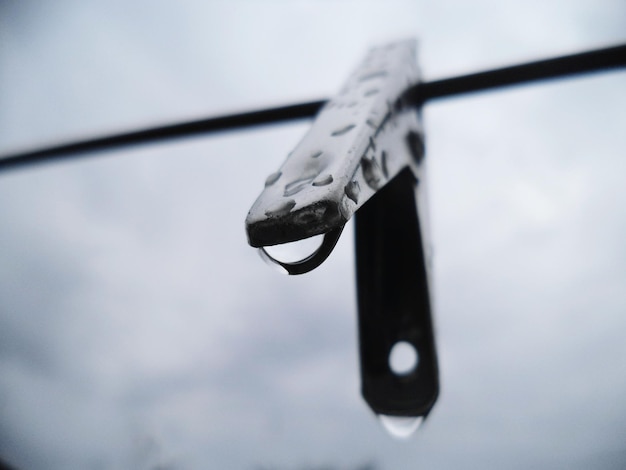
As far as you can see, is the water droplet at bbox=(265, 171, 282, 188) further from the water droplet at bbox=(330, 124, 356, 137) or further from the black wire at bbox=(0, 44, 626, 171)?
the black wire at bbox=(0, 44, 626, 171)

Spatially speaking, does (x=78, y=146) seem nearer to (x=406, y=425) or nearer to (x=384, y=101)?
(x=384, y=101)

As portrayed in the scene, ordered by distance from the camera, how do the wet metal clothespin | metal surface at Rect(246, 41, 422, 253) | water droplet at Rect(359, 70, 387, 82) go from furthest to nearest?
1. water droplet at Rect(359, 70, 387, 82)
2. the wet metal clothespin
3. metal surface at Rect(246, 41, 422, 253)

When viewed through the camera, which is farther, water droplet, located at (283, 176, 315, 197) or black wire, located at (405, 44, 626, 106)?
black wire, located at (405, 44, 626, 106)

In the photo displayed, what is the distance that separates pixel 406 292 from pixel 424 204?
233 mm

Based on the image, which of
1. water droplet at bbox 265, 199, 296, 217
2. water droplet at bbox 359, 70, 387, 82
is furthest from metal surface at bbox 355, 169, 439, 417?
water droplet at bbox 265, 199, 296, 217

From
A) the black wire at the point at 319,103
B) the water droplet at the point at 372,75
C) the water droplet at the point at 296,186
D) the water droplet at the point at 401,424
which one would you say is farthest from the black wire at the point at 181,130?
the water droplet at the point at 401,424

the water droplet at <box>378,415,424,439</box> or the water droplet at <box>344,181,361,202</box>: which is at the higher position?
the water droplet at <box>344,181,361,202</box>

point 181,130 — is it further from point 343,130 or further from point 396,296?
point 396,296

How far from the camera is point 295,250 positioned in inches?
18.1

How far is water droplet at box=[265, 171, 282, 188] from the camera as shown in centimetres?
54

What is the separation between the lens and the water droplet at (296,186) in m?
0.47

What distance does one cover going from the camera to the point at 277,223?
42 cm

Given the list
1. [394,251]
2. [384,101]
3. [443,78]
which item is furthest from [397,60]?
[394,251]

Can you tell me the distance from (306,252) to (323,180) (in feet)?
0.28
